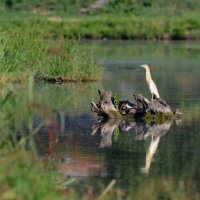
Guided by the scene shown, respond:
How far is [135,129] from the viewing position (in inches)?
655

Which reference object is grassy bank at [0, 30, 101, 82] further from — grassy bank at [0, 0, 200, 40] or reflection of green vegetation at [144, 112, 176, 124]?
grassy bank at [0, 0, 200, 40]

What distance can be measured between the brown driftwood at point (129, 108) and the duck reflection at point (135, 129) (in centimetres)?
39

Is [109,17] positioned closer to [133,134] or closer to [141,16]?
[141,16]

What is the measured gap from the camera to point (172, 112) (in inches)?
717

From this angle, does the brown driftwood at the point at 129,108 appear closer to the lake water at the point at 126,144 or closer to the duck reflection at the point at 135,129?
the lake water at the point at 126,144

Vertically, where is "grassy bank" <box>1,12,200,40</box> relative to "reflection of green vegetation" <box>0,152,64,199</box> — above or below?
below

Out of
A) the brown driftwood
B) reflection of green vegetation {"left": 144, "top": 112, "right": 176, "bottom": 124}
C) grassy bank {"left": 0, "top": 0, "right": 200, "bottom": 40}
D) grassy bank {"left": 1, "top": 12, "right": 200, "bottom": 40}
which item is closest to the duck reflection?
reflection of green vegetation {"left": 144, "top": 112, "right": 176, "bottom": 124}

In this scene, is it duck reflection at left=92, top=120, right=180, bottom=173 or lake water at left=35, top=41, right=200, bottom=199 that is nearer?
lake water at left=35, top=41, right=200, bottom=199

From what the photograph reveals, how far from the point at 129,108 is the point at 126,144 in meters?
3.30

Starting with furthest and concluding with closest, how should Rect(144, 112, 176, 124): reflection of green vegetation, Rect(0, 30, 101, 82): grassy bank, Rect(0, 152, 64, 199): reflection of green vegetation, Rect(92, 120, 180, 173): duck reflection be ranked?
Rect(0, 30, 101, 82): grassy bank < Rect(144, 112, 176, 124): reflection of green vegetation < Rect(92, 120, 180, 173): duck reflection < Rect(0, 152, 64, 199): reflection of green vegetation

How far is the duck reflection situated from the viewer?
49.7 feet

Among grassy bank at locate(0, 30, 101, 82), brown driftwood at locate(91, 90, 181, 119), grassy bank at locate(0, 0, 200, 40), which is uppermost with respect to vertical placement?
brown driftwood at locate(91, 90, 181, 119)

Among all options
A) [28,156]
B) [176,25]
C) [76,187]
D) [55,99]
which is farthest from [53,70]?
[176,25]

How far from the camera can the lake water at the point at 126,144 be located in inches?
446
